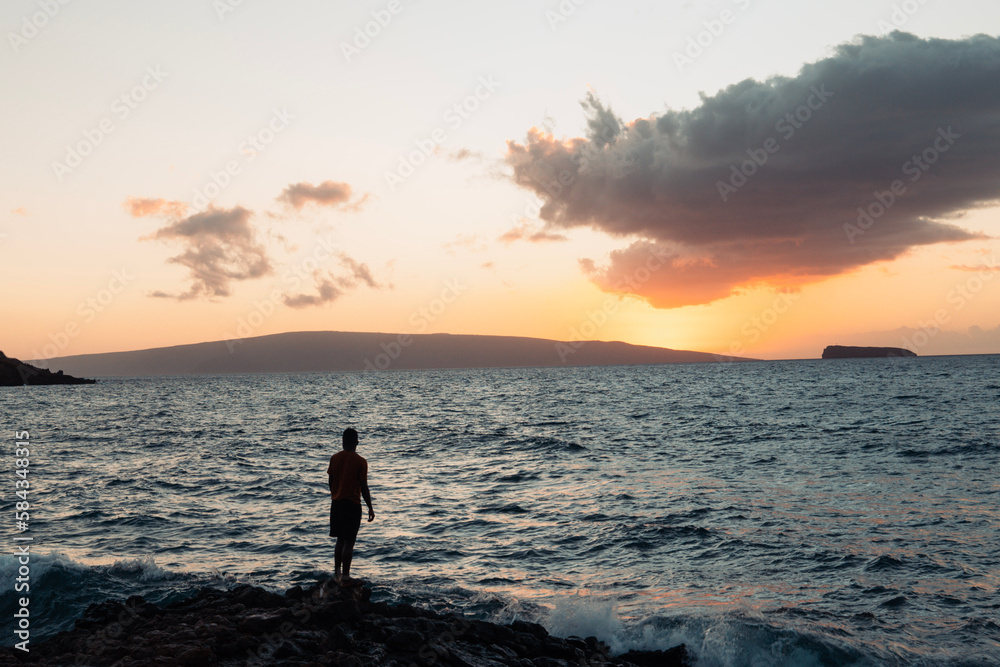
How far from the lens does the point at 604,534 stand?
50.7 feet

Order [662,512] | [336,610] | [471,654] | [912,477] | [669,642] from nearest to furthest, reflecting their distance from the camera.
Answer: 1. [471,654]
2. [336,610]
3. [669,642]
4. [662,512]
5. [912,477]

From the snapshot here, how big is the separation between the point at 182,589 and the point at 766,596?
425 inches

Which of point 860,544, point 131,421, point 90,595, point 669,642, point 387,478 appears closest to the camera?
point 669,642

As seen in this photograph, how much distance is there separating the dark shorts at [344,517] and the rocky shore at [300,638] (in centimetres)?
94

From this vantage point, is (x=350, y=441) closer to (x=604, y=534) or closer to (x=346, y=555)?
(x=346, y=555)

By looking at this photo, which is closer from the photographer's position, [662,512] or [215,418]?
[662,512]

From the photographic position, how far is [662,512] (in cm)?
1747

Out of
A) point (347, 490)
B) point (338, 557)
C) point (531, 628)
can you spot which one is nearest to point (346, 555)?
point (338, 557)

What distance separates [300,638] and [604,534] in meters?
9.10

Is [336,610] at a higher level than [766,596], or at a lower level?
higher

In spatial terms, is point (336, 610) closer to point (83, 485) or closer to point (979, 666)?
point (979, 666)

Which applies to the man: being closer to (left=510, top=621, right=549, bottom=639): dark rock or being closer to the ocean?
the ocean

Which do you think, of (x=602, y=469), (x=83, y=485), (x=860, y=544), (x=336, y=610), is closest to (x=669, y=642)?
(x=336, y=610)

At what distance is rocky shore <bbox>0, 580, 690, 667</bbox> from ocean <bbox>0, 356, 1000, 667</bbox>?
1.22 meters
